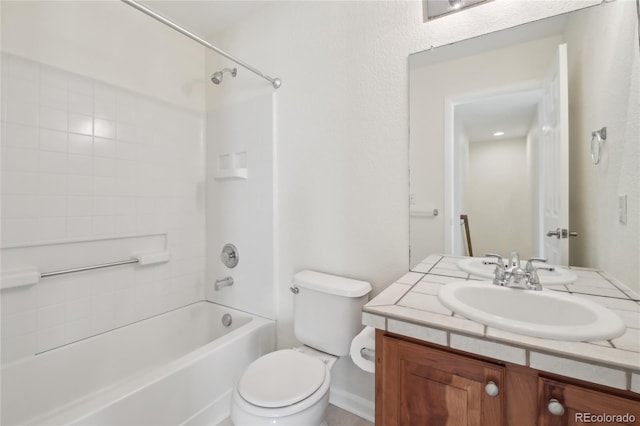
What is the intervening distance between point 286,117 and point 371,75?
593 millimetres

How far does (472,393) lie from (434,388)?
10cm

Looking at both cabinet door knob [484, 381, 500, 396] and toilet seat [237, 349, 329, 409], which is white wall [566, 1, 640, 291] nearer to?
cabinet door knob [484, 381, 500, 396]

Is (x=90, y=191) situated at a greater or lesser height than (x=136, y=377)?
greater

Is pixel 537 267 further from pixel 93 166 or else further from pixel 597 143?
pixel 93 166

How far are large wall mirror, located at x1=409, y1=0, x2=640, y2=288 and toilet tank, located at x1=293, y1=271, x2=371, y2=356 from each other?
0.38 m

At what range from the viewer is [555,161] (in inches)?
42.2

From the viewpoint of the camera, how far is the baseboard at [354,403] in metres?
1.46

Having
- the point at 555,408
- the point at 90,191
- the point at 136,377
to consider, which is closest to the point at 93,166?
the point at 90,191

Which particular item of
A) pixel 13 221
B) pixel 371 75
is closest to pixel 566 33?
pixel 371 75

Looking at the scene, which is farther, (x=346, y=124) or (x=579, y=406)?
(x=346, y=124)

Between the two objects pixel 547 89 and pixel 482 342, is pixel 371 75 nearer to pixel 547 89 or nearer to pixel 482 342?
pixel 547 89

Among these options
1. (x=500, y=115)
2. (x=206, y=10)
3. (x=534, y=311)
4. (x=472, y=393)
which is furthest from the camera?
(x=206, y=10)

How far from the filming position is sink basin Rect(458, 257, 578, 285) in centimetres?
101

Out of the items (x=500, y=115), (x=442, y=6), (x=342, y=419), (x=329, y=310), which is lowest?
(x=342, y=419)
